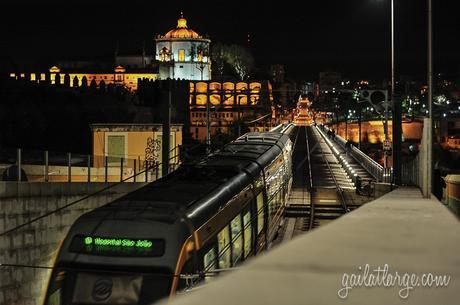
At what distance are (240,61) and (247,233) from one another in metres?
157

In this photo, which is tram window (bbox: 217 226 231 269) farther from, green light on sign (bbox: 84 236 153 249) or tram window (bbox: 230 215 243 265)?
green light on sign (bbox: 84 236 153 249)

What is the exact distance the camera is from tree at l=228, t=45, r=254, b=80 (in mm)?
169750

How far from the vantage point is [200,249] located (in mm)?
11398

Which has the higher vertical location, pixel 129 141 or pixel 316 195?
pixel 129 141

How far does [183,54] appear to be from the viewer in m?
168

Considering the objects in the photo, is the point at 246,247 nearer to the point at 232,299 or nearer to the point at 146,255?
the point at 146,255

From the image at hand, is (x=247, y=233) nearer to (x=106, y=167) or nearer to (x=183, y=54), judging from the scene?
(x=106, y=167)

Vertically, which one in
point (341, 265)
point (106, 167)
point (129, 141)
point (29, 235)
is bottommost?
point (29, 235)

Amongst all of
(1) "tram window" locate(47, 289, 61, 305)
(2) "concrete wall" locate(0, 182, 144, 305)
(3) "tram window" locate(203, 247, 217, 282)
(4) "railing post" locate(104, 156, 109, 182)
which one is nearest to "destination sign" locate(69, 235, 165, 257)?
(1) "tram window" locate(47, 289, 61, 305)

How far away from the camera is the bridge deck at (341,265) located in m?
3.58

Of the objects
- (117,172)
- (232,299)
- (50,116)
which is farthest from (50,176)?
(50,116)

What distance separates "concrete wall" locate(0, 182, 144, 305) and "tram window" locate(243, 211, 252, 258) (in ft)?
15.5

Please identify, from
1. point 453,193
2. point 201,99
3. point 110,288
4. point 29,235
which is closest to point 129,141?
point 453,193

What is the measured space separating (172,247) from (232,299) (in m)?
7.21
